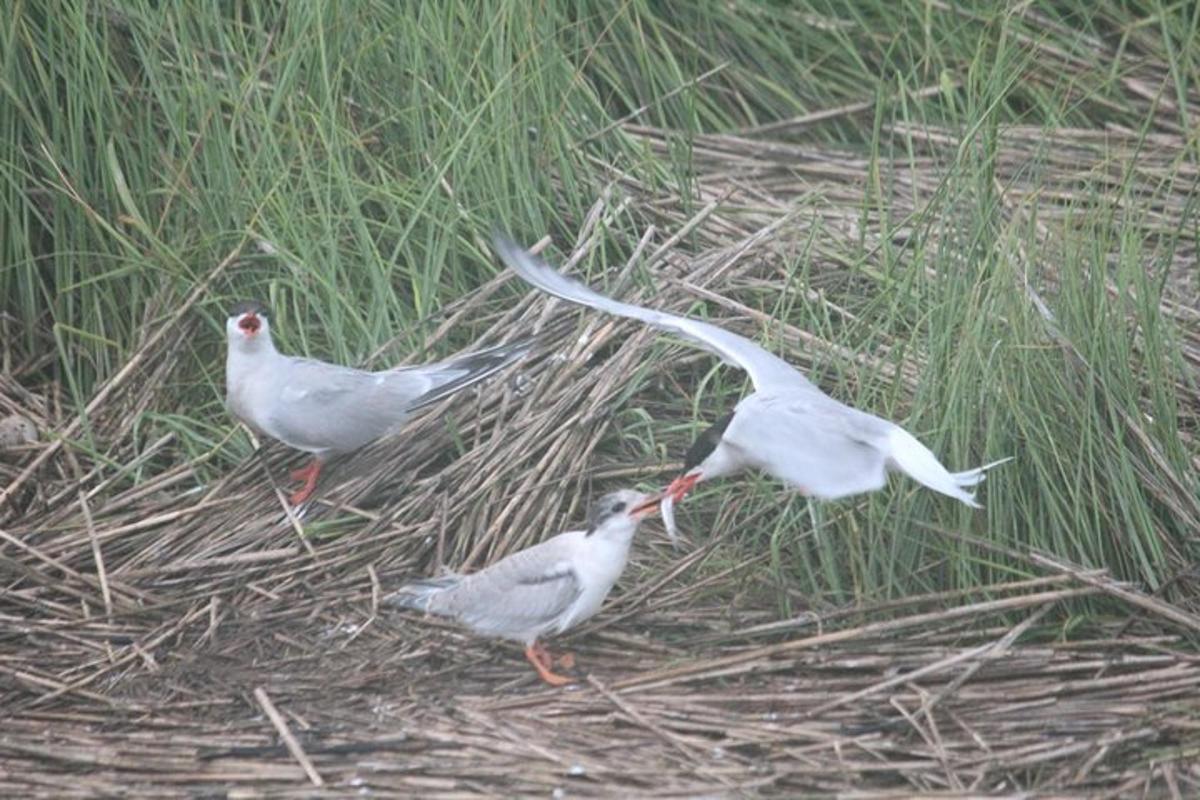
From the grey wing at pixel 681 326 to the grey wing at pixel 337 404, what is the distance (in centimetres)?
51

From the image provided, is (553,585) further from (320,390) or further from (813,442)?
(320,390)

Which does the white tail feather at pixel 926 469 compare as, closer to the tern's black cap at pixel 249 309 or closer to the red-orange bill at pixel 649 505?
the red-orange bill at pixel 649 505

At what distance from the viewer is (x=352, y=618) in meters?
5.41

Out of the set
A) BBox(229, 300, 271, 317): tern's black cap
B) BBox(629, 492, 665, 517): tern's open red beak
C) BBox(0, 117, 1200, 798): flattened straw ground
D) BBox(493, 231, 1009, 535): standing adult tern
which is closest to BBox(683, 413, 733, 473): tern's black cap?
BBox(493, 231, 1009, 535): standing adult tern

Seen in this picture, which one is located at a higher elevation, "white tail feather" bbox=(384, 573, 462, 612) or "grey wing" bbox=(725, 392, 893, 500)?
"grey wing" bbox=(725, 392, 893, 500)

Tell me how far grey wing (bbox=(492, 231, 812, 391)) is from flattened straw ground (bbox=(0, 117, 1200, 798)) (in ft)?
1.07

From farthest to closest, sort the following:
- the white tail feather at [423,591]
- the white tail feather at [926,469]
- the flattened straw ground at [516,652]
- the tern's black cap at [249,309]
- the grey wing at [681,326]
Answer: the tern's black cap at [249,309] < the grey wing at [681,326] < the white tail feather at [423,591] < the white tail feather at [926,469] < the flattened straw ground at [516,652]

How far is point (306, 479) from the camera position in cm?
613

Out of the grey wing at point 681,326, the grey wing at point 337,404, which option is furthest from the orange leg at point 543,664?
the grey wing at point 337,404

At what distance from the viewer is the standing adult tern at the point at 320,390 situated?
5898 mm

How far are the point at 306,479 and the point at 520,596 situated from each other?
127 cm

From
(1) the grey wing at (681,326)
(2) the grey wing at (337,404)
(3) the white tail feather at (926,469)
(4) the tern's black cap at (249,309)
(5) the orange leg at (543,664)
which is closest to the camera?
(3) the white tail feather at (926,469)

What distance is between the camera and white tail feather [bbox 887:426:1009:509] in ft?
15.6

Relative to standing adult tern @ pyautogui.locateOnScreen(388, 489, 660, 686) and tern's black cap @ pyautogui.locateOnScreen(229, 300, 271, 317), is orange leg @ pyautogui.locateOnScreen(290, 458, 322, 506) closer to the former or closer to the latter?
tern's black cap @ pyautogui.locateOnScreen(229, 300, 271, 317)
